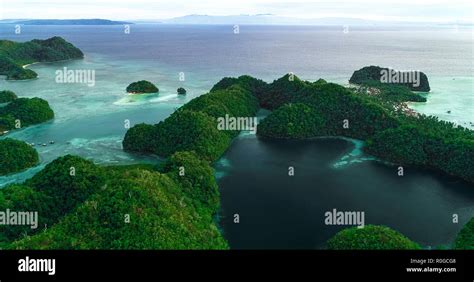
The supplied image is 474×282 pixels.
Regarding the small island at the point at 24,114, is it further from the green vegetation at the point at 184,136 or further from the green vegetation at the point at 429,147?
the green vegetation at the point at 429,147

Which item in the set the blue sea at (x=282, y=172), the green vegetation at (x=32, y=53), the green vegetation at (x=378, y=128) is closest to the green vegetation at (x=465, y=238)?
the blue sea at (x=282, y=172)

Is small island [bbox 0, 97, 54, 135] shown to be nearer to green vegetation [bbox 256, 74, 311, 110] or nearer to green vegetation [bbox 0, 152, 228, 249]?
green vegetation [bbox 0, 152, 228, 249]

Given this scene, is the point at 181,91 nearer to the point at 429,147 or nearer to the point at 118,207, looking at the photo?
the point at 429,147

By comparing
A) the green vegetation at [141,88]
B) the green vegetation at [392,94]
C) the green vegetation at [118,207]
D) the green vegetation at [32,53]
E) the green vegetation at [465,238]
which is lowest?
the green vegetation at [465,238]

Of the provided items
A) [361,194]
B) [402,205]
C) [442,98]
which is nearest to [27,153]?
[361,194]

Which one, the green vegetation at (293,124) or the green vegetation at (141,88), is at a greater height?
the green vegetation at (141,88)

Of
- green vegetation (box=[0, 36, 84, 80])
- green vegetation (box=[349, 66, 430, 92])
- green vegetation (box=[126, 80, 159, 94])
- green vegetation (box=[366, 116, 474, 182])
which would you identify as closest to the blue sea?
green vegetation (box=[366, 116, 474, 182])

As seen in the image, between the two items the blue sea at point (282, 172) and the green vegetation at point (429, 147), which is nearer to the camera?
the blue sea at point (282, 172)
